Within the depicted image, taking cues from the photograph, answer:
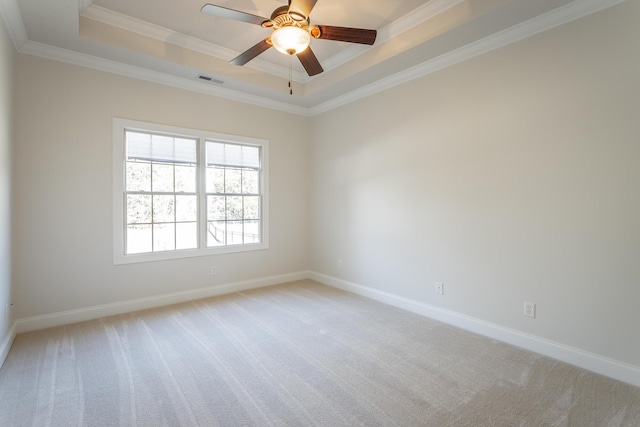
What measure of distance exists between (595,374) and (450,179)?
2.07 metres

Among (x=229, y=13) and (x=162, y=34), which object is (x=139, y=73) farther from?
→ (x=229, y=13)

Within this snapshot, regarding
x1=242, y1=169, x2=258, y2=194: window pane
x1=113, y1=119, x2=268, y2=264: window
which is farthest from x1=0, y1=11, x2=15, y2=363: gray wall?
x1=242, y1=169, x2=258, y2=194: window pane

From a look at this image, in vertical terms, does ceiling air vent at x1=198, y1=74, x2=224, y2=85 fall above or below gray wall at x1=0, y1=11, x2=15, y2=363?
above

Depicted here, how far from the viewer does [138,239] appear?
3.89m

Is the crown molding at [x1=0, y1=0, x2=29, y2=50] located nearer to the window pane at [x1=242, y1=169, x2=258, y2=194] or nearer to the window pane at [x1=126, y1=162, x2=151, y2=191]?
the window pane at [x1=126, y1=162, x2=151, y2=191]

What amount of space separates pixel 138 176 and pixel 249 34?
2.21 metres

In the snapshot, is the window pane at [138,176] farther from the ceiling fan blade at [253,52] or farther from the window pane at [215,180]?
the ceiling fan blade at [253,52]

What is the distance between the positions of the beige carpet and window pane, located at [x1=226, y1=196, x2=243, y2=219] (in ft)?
5.61

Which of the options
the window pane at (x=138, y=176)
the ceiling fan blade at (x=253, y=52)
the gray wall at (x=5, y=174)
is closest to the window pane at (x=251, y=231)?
the window pane at (x=138, y=176)

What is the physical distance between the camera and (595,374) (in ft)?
7.99

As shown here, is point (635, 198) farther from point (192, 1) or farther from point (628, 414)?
point (192, 1)

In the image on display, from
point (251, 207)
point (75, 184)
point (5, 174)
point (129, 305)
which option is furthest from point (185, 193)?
point (5, 174)

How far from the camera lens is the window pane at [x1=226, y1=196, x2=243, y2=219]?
467 cm

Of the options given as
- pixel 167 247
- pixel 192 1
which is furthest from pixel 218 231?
pixel 192 1
